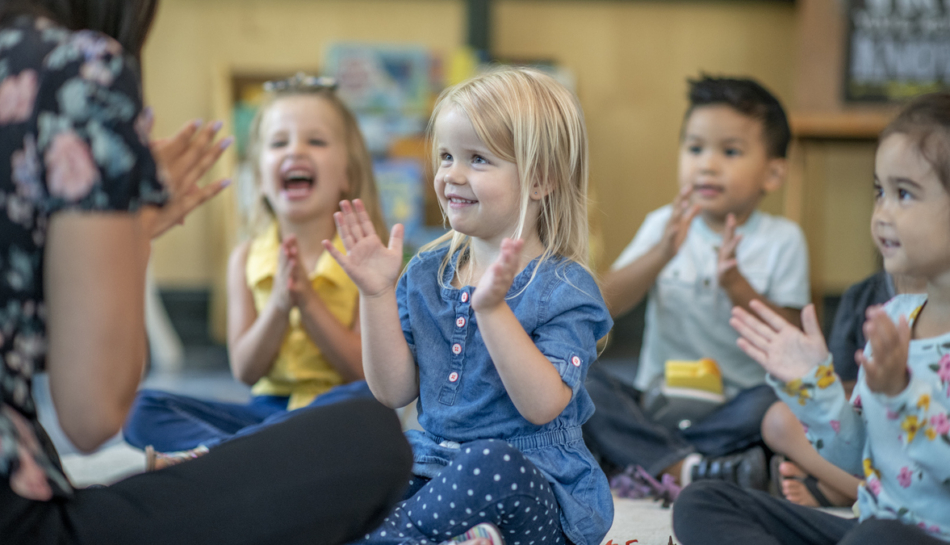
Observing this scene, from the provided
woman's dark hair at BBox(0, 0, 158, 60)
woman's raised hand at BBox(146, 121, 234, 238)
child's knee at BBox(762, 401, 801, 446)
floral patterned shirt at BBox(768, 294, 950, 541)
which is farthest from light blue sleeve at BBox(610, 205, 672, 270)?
woman's dark hair at BBox(0, 0, 158, 60)

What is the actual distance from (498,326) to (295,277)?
490mm

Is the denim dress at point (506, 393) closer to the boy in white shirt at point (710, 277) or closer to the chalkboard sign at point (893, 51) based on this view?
the boy in white shirt at point (710, 277)

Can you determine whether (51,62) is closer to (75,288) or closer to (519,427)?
(75,288)

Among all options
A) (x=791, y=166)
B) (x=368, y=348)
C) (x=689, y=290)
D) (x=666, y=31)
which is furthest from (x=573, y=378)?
(x=666, y=31)

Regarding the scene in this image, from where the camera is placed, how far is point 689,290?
59.9 inches

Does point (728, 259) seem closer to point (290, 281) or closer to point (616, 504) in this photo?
point (616, 504)

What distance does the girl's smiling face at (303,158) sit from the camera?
4.57ft

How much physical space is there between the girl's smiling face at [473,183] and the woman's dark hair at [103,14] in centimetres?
33

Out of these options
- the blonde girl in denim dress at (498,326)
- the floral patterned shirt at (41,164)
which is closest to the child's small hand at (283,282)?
the blonde girl in denim dress at (498,326)

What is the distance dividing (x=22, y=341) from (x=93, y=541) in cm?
16

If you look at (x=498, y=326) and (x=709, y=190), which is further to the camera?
(x=709, y=190)

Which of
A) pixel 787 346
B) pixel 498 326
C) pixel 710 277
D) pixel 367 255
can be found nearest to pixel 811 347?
pixel 787 346

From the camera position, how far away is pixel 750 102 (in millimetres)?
1516

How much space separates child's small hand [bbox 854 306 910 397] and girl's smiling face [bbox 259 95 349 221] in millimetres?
881
